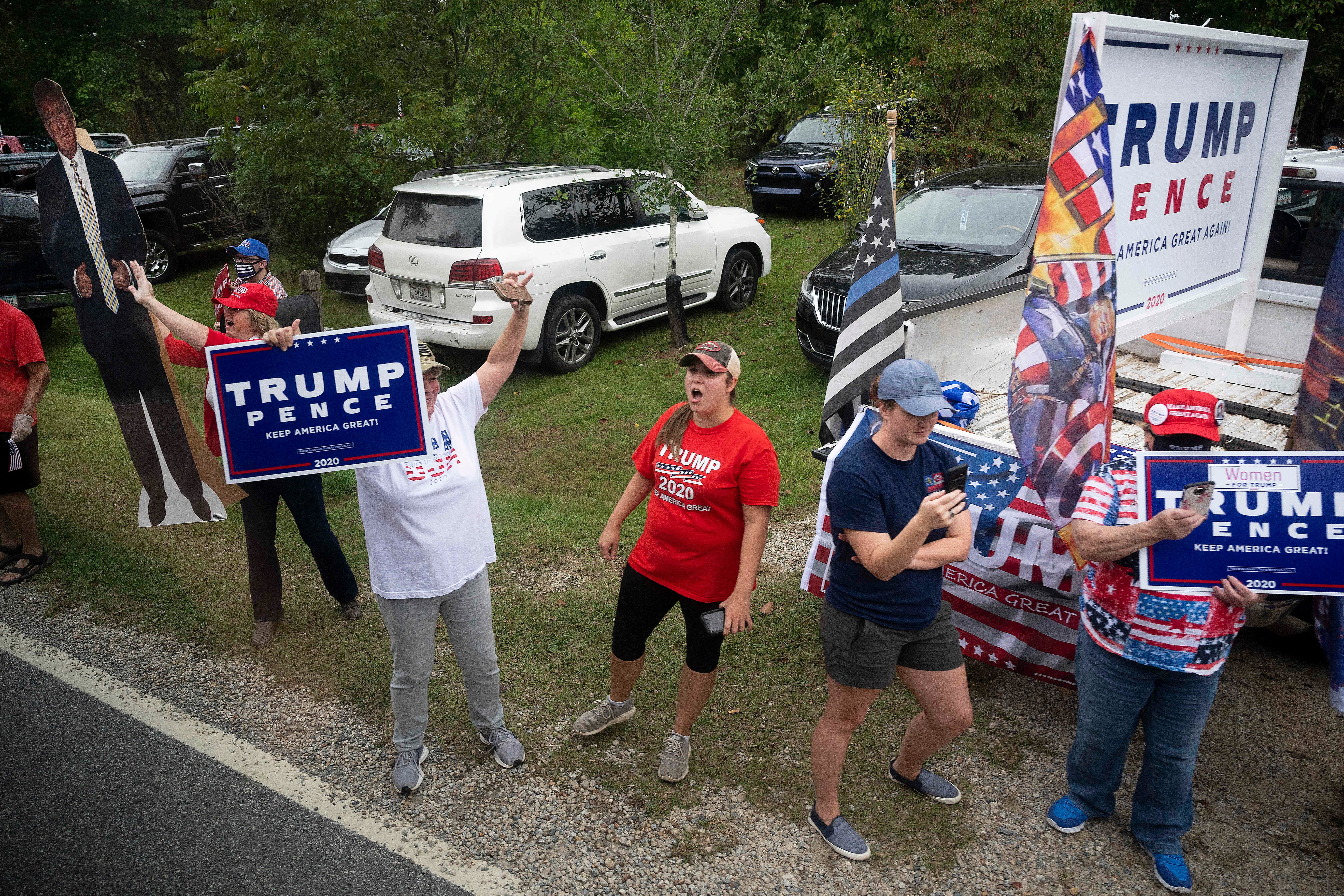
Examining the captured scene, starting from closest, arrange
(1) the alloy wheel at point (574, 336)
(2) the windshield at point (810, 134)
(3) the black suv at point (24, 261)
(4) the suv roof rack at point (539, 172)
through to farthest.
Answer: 1. (4) the suv roof rack at point (539, 172)
2. (1) the alloy wheel at point (574, 336)
3. (3) the black suv at point (24, 261)
4. (2) the windshield at point (810, 134)

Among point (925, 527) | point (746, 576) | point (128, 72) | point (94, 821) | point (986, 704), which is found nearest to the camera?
point (925, 527)

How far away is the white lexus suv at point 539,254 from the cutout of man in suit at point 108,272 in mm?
3465

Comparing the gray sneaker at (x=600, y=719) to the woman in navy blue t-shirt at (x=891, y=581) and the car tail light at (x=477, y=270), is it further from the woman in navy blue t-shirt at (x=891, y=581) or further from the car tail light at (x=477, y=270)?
the car tail light at (x=477, y=270)

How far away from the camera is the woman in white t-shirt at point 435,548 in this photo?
11.2 feet

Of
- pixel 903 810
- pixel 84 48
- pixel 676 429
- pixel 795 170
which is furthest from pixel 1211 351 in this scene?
pixel 84 48

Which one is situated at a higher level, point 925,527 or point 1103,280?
point 1103,280

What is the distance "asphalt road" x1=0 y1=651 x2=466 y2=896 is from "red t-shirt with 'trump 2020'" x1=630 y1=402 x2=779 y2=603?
143cm

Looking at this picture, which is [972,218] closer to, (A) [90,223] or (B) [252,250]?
(B) [252,250]

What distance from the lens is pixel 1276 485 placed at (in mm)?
2814

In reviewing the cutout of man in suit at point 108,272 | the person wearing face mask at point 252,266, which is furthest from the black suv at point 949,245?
the cutout of man in suit at point 108,272

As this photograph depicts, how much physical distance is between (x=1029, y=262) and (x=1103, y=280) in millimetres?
4196

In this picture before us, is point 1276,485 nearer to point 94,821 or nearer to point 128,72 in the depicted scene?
point 94,821

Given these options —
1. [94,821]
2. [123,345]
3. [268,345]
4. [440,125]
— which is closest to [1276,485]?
[268,345]

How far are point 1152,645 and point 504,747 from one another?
2.62 metres
